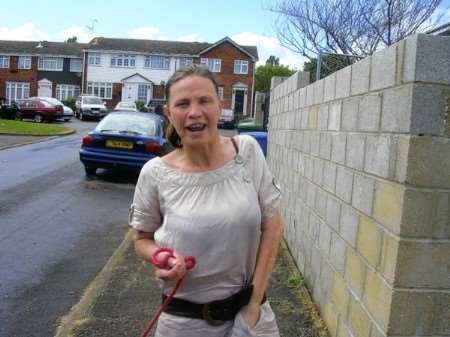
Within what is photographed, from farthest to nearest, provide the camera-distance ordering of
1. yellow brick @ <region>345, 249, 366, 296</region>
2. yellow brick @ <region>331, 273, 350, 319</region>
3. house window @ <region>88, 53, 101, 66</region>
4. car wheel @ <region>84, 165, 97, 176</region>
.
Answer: house window @ <region>88, 53, 101, 66</region>
car wheel @ <region>84, 165, 97, 176</region>
yellow brick @ <region>331, 273, 350, 319</region>
yellow brick @ <region>345, 249, 366, 296</region>

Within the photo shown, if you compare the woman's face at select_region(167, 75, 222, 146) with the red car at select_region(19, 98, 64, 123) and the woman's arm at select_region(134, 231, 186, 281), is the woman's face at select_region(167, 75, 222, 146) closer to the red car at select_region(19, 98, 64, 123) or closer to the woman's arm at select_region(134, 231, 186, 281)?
the woman's arm at select_region(134, 231, 186, 281)

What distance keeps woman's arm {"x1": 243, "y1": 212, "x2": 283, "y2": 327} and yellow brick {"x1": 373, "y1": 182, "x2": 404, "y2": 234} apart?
2.24ft

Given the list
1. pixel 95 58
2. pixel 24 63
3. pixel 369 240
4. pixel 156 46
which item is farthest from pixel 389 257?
pixel 24 63

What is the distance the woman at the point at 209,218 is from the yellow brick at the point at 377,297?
0.70m

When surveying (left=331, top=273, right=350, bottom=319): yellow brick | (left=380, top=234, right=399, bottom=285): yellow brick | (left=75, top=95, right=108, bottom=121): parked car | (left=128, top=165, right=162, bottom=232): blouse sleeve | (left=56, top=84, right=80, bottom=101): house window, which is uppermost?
(left=56, top=84, right=80, bottom=101): house window

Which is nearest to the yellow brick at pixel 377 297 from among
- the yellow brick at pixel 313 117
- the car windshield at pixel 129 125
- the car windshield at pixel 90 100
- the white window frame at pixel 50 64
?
the yellow brick at pixel 313 117

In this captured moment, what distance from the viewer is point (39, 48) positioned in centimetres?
6062

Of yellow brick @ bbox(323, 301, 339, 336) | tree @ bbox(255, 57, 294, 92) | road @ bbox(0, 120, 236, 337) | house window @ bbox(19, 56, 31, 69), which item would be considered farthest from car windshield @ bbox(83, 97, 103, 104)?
yellow brick @ bbox(323, 301, 339, 336)

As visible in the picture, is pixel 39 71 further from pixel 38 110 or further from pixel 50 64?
pixel 38 110

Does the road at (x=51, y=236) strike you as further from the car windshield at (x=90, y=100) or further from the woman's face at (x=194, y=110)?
the car windshield at (x=90, y=100)

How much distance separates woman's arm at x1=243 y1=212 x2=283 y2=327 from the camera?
218 cm

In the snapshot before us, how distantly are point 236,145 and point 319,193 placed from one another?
2.42 m

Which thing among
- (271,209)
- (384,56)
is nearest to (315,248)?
(384,56)

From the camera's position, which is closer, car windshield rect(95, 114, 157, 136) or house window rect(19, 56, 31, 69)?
car windshield rect(95, 114, 157, 136)
